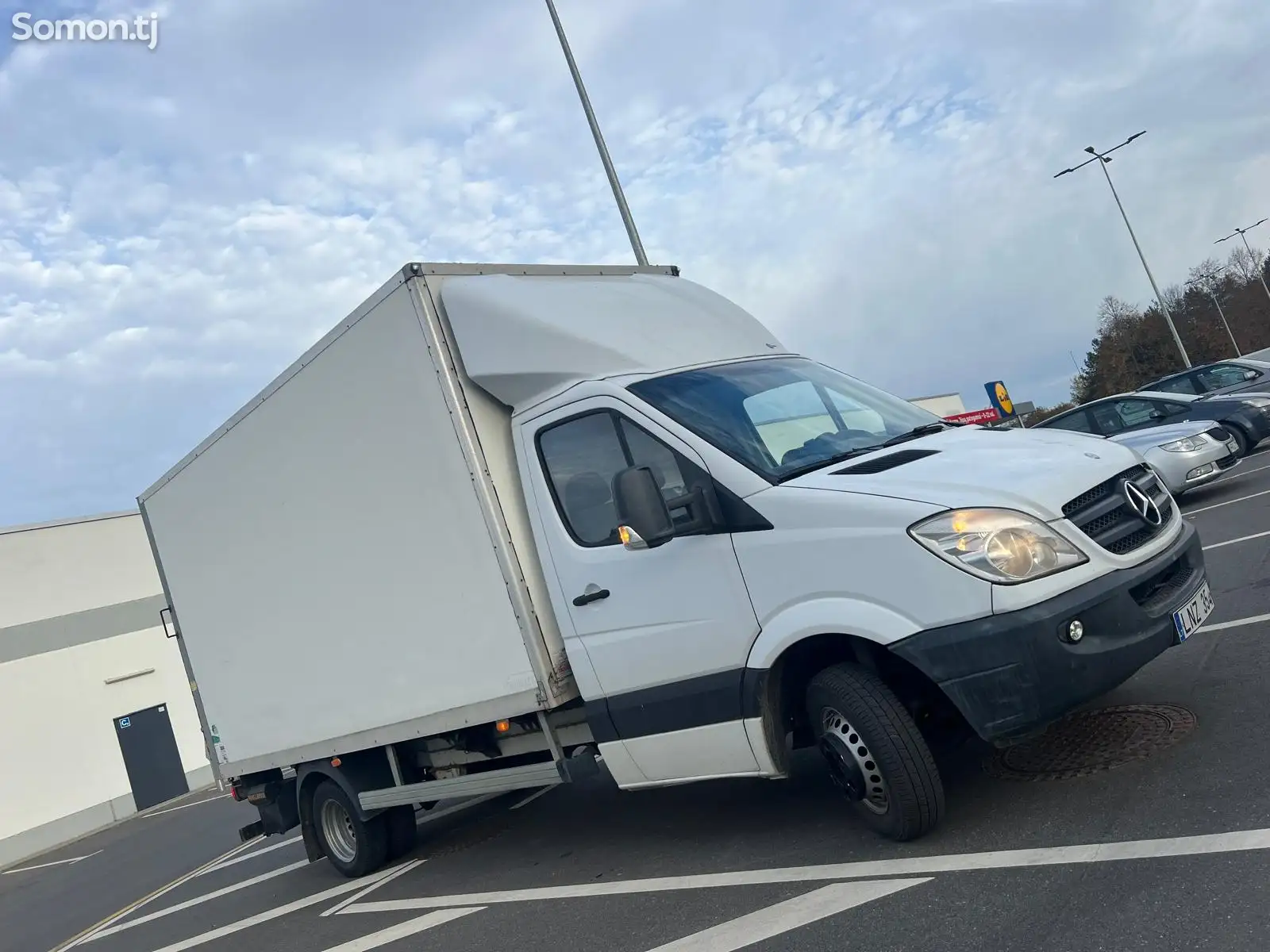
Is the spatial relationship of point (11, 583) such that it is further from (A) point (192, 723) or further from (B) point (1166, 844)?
(B) point (1166, 844)

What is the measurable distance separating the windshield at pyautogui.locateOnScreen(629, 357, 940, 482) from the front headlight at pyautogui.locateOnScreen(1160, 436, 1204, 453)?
27.3ft

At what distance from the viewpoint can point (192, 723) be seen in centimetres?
2498

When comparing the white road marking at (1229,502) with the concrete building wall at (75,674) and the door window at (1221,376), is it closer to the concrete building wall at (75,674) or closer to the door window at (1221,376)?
the door window at (1221,376)

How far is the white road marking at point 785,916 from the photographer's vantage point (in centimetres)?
413

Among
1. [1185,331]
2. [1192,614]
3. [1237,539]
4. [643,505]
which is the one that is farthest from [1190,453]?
[1185,331]

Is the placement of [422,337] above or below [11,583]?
below

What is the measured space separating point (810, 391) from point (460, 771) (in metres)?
3.44

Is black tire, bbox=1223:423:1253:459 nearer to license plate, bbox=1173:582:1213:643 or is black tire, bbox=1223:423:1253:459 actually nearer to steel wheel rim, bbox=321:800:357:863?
license plate, bbox=1173:582:1213:643

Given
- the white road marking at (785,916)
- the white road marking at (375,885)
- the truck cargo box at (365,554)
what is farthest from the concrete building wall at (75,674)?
the white road marking at (785,916)

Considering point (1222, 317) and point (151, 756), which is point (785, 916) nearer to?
point (151, 756)

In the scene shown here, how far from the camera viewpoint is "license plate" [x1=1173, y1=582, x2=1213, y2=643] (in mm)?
4410

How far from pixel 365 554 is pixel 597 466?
1993 millimetres

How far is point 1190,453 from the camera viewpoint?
1247cm

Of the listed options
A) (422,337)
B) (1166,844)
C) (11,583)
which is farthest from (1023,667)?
(11,583)
